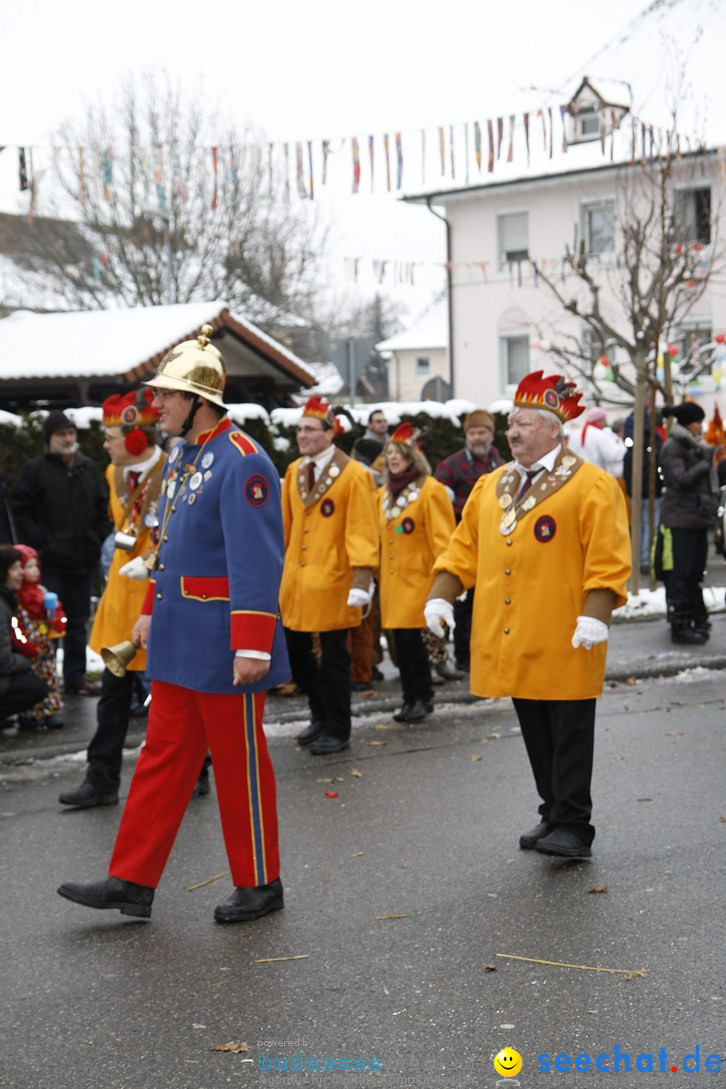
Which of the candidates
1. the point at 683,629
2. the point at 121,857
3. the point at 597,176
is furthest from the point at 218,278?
the point at 121,857

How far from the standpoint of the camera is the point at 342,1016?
4172 millimetres

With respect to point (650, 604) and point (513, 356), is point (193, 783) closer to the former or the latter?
point (650, 604)

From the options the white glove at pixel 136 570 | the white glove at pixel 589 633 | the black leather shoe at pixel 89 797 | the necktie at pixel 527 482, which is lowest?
the black leather shoe at pixel 89 797

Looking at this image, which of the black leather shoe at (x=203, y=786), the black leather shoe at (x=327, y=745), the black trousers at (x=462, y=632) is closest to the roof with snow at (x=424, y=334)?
the black trousers at (x=462, y=632)

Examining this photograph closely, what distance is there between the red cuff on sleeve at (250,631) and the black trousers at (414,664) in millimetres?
Result: 3984

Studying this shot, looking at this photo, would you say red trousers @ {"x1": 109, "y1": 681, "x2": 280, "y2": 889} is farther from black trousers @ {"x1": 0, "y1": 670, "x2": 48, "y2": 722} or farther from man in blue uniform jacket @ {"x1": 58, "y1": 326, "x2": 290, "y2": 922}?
black trousers @ {"x1": 0, "y1": 670, "x2": 48, "y2": 722}

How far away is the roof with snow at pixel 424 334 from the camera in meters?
64.7

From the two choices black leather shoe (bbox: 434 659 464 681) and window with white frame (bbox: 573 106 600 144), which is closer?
black leather shoe (bbox: 434 659 464 681)

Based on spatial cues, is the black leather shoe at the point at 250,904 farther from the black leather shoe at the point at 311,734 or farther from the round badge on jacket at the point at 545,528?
the black leather shoe at the point at 311,734

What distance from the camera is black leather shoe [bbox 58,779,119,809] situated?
267 inches

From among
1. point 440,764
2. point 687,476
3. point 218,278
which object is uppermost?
point 218,278

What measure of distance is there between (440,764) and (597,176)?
96.4 feet

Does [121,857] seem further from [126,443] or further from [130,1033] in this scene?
[126,443]

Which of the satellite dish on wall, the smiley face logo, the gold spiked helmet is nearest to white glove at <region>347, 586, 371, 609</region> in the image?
the gold spiked helmet
